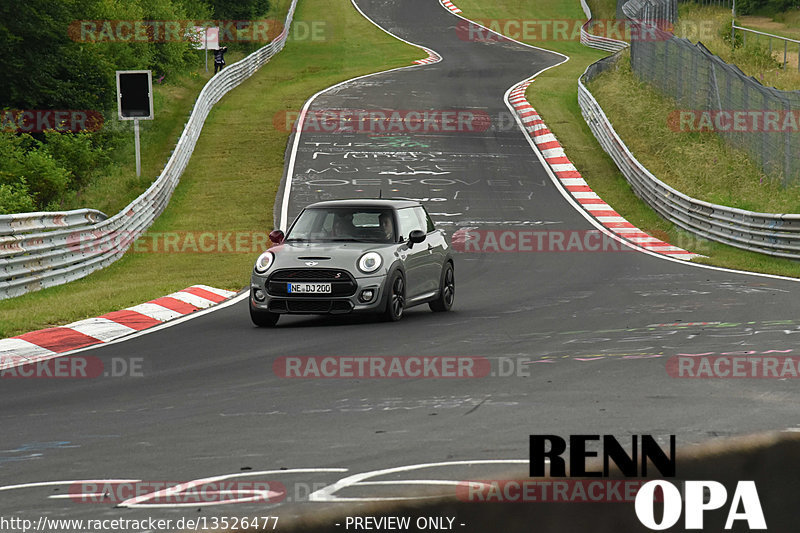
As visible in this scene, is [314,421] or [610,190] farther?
[610,190]

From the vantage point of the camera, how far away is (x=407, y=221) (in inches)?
583

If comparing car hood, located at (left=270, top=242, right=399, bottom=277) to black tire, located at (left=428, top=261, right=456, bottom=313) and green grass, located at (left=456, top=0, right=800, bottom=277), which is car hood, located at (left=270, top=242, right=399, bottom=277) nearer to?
black tire, located at (left=428, top=261, right=456, bottom=313)

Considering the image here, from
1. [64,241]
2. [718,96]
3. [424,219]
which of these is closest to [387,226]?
[424,219]

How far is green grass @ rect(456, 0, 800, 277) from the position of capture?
72.8 ft

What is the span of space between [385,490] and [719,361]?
17.1ft

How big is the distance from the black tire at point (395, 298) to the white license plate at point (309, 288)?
74cm

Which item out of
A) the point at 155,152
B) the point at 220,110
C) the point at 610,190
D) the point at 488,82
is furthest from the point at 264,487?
the point at 488,82

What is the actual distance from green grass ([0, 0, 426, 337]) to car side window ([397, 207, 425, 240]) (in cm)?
397

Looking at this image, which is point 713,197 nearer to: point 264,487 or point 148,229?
point 148,229

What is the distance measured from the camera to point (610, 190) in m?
32.4

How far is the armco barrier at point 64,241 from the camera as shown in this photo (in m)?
17.1

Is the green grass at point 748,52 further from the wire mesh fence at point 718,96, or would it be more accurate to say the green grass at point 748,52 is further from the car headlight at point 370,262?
the car headlight at point 370,262

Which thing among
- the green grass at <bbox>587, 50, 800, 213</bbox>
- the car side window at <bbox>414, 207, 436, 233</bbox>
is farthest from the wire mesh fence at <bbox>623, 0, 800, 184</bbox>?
the car side window at <bbox>414, 207, 436, 233</bbox>

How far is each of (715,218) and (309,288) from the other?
46.2 ft
